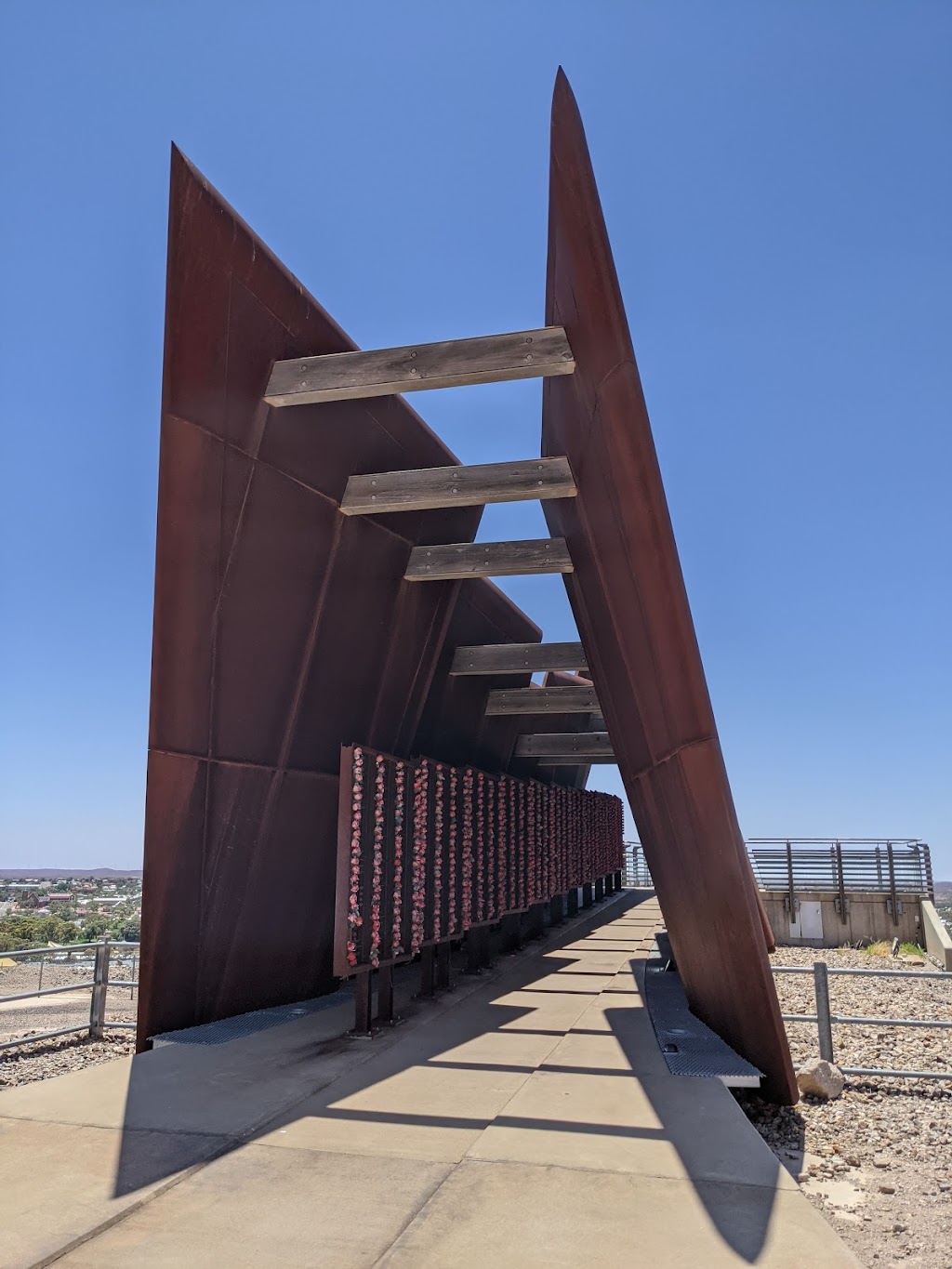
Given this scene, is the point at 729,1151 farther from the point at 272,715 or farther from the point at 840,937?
the point at 840,937

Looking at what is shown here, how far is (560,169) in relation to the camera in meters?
5.73

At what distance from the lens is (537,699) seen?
14203 millimetres

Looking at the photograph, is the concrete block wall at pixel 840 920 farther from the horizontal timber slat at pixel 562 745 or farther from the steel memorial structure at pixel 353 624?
the steel memorial structure at pixel 353 624

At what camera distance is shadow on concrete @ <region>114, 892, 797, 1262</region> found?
4020 millimetres

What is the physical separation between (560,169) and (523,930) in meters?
11.8

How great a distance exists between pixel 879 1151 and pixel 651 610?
3.68 meters

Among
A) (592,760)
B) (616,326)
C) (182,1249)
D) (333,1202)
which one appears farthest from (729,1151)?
(592,760)

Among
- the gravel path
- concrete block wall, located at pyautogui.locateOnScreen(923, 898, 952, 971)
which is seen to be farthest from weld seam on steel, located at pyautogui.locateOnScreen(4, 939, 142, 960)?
concrete block wall, located at pyautogui.locateOnScreen(923, 898, 952, 971)

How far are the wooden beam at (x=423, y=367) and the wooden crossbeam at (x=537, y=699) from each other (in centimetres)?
783

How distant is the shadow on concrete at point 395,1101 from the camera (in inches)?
158

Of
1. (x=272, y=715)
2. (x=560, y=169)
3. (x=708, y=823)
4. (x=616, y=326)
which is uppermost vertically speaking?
(x=560, y=169)

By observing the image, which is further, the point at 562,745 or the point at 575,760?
the point at 575,760

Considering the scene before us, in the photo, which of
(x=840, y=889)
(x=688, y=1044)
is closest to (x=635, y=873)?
(x=840, y=889)

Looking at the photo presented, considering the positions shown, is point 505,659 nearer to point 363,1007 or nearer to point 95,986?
point 363,1007
